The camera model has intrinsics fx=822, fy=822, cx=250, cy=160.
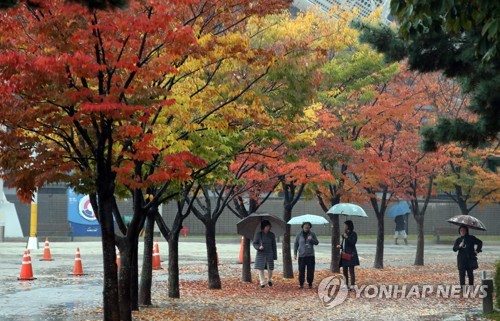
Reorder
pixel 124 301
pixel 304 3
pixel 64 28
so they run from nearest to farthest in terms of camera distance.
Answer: pixel 64 28, pixel 124 301, pixel 304 3

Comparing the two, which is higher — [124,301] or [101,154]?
[101,154]

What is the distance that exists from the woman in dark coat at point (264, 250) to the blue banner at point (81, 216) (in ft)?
81.2

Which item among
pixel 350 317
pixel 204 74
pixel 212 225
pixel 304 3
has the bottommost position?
pixel 350 317

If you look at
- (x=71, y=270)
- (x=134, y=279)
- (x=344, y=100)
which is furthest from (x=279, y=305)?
(x=71, y=270)

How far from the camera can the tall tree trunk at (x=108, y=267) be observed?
12102 millimetres

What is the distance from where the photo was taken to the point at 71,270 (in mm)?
24969

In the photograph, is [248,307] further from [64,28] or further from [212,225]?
[64,28]

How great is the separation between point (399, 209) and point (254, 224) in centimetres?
2819

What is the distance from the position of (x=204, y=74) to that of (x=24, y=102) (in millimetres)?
3605

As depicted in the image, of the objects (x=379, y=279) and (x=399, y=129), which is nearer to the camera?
(x=379, y=279)

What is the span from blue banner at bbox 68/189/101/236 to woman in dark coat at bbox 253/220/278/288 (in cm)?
2475

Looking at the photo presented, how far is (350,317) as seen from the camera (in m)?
14.5

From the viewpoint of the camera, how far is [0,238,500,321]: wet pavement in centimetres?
1557

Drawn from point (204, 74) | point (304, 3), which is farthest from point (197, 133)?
point (304, 3)
